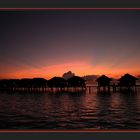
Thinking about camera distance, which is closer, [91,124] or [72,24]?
[91,124]

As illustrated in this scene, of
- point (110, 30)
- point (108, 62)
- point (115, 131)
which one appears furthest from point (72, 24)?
point (115, 131)

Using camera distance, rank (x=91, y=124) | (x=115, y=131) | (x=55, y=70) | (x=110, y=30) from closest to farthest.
Result: (x=115, y=131) → (x=91, y=124) → (x=110, y=30) → (x=55, y=70)

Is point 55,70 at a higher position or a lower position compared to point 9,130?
higher

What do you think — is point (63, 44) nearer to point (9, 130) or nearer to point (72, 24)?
point (72, 24)

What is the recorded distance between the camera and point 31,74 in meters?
5.91

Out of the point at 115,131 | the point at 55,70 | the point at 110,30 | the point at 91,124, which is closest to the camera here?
the point at 115,131

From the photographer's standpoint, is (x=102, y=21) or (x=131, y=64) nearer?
(x=102, y=21)

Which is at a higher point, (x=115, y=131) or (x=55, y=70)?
(x=55, y=70)

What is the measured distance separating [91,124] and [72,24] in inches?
72.9

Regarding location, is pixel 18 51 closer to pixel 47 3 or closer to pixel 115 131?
pixel 47 3

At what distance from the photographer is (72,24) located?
5.11 metres

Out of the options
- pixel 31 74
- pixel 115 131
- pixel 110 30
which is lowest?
pixel 115 131

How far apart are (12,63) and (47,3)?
1.53m

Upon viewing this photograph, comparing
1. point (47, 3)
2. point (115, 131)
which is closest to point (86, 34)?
point (47, 3)
